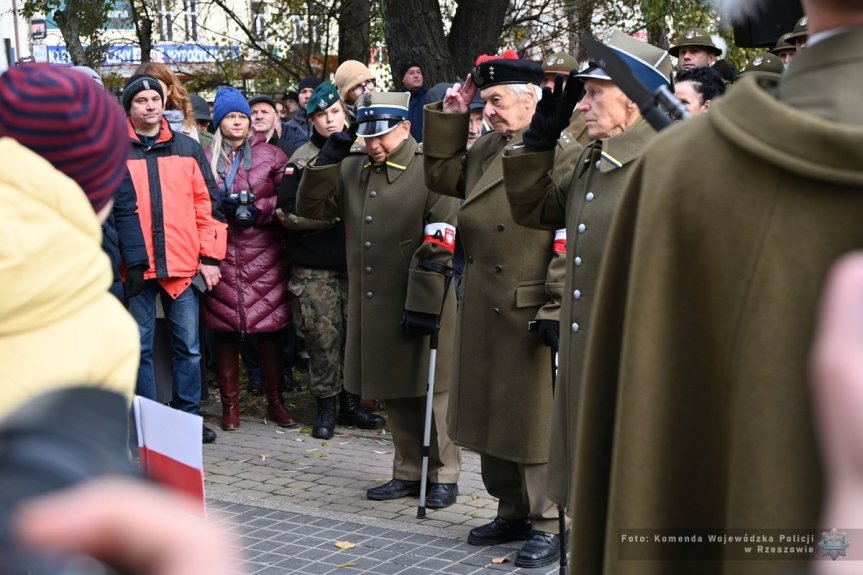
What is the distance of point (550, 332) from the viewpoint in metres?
5.50

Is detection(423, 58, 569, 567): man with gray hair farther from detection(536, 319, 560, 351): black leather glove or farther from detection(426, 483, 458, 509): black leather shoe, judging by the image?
detection(426, 483, 458, 509): black leather shoe

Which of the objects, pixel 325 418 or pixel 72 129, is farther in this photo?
pixel 325 418

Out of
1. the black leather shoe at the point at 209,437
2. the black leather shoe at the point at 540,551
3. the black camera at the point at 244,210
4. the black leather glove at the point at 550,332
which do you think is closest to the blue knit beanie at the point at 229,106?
the black camera at the point at 244,210

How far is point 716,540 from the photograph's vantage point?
72.2 inches

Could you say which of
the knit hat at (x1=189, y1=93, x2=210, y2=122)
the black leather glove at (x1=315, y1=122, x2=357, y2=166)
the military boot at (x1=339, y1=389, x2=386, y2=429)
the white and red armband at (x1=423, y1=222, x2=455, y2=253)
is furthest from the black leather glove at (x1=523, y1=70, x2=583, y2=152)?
the knit hat at (x1=189, y1=93, x2=210, y2=122)

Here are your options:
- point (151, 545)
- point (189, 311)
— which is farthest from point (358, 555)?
point (151, 545)

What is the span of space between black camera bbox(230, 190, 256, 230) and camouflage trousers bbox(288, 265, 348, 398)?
0.46 m

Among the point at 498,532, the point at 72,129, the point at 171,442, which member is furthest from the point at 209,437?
the point at 72,129

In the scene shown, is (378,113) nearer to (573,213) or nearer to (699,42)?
(573,213)

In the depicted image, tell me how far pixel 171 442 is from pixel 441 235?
3.97 m

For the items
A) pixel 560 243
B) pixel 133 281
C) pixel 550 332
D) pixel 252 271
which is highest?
pixel 560 243

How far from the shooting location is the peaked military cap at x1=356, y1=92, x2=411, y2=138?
6.83 m

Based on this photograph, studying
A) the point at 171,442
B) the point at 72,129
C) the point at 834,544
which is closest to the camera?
the point at 834,544

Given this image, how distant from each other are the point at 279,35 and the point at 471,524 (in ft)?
38.9
